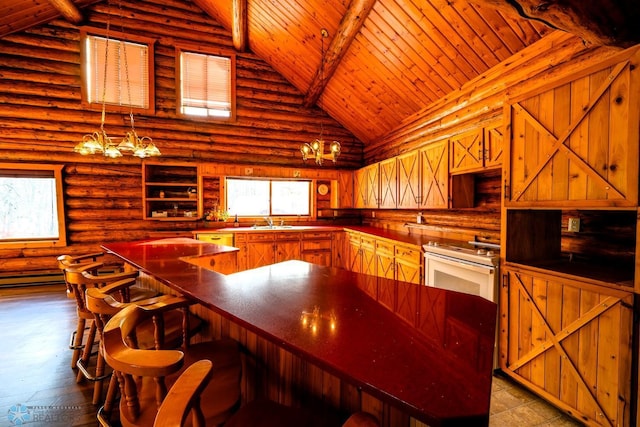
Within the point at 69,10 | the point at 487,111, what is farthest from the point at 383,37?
the point at 69,10

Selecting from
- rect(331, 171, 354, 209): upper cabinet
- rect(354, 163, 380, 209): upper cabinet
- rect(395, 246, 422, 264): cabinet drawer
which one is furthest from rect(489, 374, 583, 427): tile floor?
rect(331, 171, 354, 209): upper cabinet

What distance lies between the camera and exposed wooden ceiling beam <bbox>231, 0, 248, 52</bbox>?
5.11 m

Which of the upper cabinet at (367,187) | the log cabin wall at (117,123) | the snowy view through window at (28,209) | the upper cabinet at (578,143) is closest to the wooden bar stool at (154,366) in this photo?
the upper cabinet at (578,143)

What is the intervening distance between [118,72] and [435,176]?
6.31 meters

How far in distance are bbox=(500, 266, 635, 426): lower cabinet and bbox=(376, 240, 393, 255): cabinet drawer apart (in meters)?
2.00

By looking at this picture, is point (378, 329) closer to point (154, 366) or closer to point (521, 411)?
point (154, 366)

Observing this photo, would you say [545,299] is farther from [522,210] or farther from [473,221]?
[473,221]

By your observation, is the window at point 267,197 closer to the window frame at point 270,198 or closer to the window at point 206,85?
the window frame at point 270,198

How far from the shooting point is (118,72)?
5660 mm

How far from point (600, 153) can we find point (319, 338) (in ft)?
7.07

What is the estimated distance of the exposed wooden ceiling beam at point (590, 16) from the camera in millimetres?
1434

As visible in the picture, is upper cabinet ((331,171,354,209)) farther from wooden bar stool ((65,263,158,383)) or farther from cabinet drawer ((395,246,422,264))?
wooden bar stool ((65,263,158,383))

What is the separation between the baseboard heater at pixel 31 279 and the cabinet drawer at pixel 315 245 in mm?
4691

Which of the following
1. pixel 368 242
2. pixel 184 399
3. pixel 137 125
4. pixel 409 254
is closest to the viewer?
pixel 184 399
